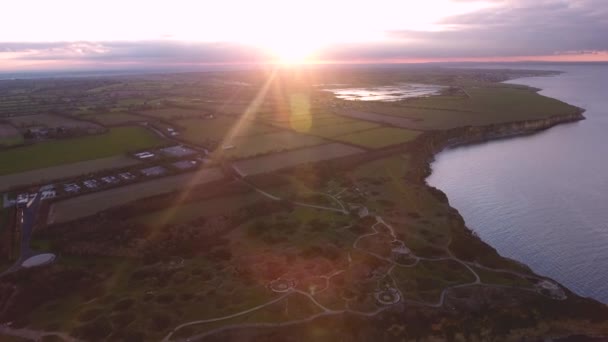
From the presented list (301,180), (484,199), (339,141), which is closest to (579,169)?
(484,199)

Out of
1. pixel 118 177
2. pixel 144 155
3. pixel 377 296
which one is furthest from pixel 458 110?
pixel 377 296

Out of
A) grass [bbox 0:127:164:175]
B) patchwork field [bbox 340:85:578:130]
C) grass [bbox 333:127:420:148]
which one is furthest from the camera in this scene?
patchwork field [bbox 340:85:578:130]

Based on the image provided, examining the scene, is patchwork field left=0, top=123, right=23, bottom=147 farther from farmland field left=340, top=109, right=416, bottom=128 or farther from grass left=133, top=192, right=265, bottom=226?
farmland field left=340, top=109, right=416, bottom=128

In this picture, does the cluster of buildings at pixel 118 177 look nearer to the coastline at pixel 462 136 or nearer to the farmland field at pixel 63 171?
the farmland field at pixel 63 171

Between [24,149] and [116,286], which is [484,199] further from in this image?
[24,149]

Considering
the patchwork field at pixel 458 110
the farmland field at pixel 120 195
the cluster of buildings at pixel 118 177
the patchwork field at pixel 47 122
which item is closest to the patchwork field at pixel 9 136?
the patchwork field at pixel 47 122

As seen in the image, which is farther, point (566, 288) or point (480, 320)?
point (566, 288)

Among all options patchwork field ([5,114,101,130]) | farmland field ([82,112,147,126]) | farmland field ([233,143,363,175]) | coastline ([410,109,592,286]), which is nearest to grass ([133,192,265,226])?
farmland field ([233,143,363,175])
